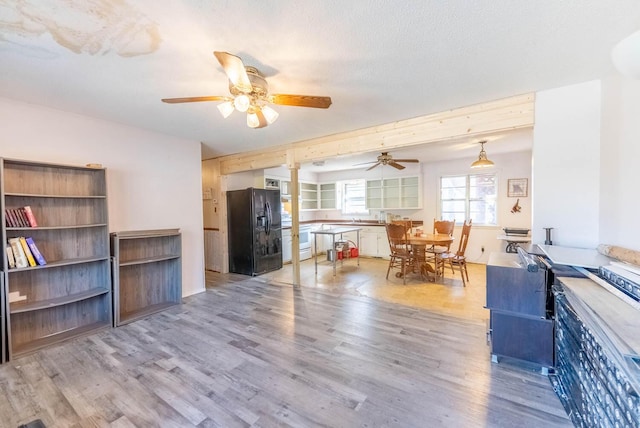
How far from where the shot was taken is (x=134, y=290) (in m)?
3.50

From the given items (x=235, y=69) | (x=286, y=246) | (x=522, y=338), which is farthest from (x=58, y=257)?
(x=522, y=338)

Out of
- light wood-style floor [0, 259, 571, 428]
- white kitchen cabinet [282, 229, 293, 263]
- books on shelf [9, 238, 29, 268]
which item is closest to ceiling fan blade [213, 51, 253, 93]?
light wood-style floor [0, 259, 571, 428]

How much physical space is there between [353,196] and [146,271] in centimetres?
534

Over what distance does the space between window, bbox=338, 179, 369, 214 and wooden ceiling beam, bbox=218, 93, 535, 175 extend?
3.34 metres

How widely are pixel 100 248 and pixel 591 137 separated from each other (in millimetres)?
5051

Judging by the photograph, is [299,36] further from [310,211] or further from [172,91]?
[310,211]

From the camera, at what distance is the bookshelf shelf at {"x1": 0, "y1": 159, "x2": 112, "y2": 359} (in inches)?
101

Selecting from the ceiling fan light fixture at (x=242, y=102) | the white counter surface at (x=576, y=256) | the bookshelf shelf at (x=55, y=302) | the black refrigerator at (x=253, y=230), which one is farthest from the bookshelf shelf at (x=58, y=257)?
the white counter surface at (x=576, y=256)

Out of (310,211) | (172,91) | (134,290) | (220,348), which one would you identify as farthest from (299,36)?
(310,211)

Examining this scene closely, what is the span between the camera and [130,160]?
3.50m

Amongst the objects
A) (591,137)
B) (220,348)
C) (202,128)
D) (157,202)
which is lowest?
(220,348)

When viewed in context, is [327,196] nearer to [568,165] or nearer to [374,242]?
[374,242]

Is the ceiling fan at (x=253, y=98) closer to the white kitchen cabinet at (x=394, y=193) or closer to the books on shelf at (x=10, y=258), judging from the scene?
the books on shelf at (x=10, y=258)

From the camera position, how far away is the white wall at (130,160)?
275 cm
